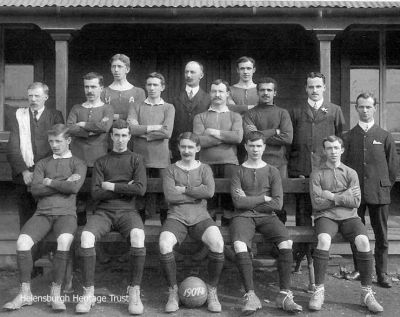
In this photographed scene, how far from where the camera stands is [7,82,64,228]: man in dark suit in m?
6.19

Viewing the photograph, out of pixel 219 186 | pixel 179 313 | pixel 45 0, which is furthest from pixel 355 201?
pixel 45 0

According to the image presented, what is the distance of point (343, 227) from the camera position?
227 inches

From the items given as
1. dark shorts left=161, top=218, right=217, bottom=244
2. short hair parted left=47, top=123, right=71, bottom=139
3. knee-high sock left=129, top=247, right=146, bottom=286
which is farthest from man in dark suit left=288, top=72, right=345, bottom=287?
short hair parted left=47, top=123, right=71, bottom=139

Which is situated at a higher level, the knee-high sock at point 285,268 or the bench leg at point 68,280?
the knee-high sock at point 285,268

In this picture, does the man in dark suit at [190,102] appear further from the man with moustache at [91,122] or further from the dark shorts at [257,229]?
the dark shorts at [257,229]

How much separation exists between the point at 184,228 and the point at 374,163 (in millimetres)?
2306

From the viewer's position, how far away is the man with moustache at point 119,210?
5.45 m

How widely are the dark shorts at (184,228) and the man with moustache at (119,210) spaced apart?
29cm

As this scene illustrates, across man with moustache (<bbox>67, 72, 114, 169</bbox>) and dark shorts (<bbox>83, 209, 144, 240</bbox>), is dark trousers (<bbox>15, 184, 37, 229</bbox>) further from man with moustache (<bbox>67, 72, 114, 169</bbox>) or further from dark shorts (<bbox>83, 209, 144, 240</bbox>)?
dark shorts (<bbox>83, 209, 144, 240</bbox>)

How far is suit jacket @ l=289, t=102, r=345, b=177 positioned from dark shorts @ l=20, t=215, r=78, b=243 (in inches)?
105

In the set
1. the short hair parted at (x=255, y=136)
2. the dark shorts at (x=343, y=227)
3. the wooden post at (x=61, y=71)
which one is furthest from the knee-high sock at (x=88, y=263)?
the wooden post at (x=61, y=71)

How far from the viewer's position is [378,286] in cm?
635

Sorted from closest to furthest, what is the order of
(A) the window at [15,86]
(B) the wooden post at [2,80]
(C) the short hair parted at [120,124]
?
(C) the short hair parted at [120,124], (B) the wooden post at [2,80], (A) the window at [15,86]

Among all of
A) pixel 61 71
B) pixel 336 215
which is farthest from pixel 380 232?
pixel 61 71
